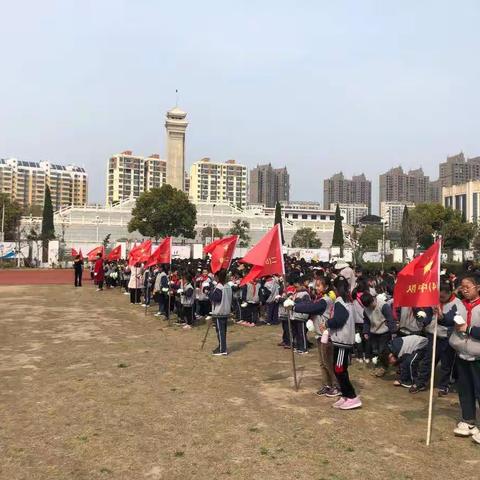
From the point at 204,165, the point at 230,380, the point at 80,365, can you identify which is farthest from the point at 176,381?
the point at 204,165

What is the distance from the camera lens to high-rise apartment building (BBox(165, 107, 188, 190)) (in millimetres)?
102500

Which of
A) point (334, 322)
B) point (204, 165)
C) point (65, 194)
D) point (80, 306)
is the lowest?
point (80, 306)

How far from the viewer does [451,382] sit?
341 inches

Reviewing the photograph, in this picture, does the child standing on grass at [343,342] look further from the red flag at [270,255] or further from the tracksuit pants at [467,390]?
the red flag at [270,255]

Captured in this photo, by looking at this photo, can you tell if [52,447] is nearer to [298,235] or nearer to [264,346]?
[264,346]

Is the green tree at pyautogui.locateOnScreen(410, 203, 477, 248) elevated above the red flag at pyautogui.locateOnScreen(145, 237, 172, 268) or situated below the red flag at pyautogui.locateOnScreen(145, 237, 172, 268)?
above

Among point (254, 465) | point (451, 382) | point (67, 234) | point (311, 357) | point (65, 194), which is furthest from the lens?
point (65, 194)

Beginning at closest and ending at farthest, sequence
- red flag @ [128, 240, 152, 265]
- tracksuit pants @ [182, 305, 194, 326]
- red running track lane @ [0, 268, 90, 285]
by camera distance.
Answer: tracksuit pants @ [182, 305, 194, 326] → red flag @ [128, 240, 152, 265] → red running track lane @ [0, 268, 90, 285]

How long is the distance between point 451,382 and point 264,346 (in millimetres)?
4768

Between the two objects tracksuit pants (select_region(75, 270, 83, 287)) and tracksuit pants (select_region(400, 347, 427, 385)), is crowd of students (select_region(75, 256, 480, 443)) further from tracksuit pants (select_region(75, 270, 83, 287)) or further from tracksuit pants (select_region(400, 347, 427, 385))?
tracksuit pants (select_region(75, 270, 83, 287))

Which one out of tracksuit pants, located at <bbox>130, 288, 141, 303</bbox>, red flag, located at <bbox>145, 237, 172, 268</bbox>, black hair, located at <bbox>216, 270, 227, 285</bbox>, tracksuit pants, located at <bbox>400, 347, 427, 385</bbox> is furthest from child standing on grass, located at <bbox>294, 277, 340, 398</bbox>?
tracksuit pants, located at <bbox>130, 288, 141, 303</bbox>

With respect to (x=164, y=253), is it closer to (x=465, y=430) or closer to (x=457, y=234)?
(x=465, y=430)

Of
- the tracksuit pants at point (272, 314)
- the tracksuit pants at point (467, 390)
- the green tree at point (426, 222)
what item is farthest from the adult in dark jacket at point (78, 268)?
the green tree at point (426, 222)

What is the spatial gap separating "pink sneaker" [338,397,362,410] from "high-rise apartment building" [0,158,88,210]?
156 meters
